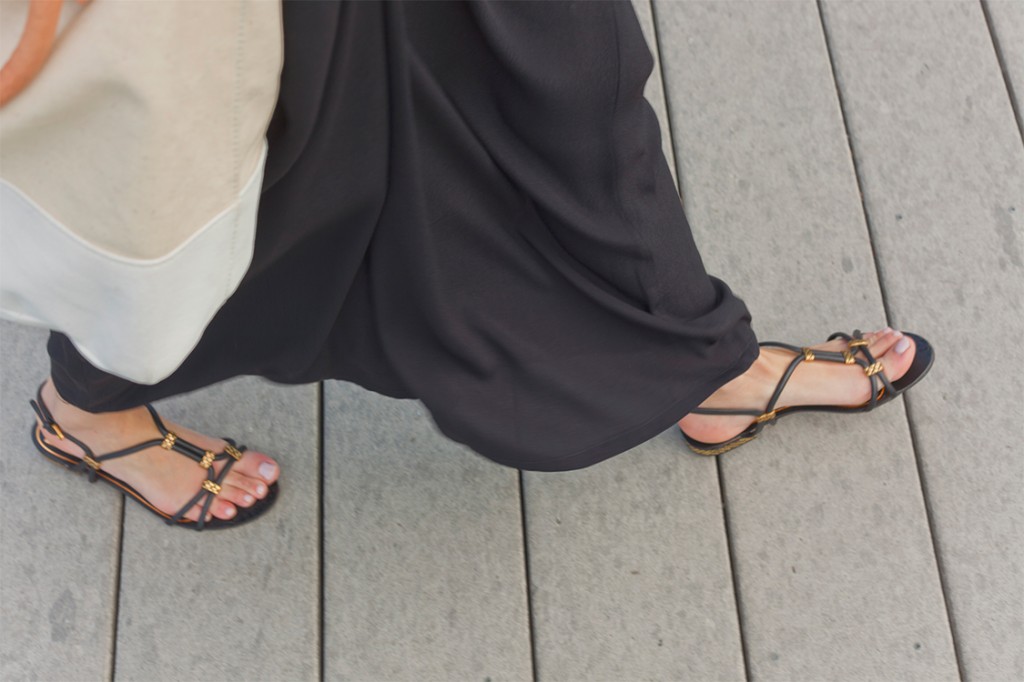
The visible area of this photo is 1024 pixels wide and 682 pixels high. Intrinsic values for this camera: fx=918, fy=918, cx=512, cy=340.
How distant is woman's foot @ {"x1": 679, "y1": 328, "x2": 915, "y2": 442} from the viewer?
125 centimetres

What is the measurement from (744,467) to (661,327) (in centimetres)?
42

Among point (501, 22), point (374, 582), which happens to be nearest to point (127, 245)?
point (501, 22)

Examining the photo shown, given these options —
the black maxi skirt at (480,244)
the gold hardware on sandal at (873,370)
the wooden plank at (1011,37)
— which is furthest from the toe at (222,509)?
the wooden plank at (1011,37)

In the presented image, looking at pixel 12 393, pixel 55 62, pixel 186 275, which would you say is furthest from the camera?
pixel 12 393

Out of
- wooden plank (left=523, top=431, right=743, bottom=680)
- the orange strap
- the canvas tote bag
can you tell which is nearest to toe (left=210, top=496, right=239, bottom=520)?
wooden plank (left=523, top=431, right=743, bottom=680)

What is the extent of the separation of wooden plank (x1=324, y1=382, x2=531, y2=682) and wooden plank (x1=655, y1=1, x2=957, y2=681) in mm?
334

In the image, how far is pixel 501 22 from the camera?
76cm

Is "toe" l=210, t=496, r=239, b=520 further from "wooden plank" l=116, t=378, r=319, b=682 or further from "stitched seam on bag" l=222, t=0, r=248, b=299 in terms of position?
"stitched seam on bag" l=222, t=0, r=248, b=299

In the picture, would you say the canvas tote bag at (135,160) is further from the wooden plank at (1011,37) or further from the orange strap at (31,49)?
the wooden plank at (1011,37)

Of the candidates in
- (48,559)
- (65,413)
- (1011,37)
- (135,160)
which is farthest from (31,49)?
(1011,37)

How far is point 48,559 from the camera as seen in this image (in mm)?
1276

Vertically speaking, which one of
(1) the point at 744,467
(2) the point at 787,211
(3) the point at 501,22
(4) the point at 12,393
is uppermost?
(3) the point at 501,22

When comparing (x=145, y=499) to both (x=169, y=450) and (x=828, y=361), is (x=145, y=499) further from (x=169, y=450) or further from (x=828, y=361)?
(x=828, y=361)

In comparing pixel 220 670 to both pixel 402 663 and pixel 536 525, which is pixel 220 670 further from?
pixel 536 525
